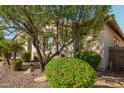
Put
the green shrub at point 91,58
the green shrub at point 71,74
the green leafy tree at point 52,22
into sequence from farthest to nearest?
the green shrub at point 91,58
the green leafy tree at point 52,22
the green shrub at point 71,74

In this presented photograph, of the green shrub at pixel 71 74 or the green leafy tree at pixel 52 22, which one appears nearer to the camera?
the green shrub at pixel 71 74

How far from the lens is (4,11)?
10.3 metres

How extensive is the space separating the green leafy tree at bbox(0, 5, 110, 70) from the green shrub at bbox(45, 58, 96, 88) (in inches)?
110

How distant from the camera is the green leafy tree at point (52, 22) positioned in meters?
9.79

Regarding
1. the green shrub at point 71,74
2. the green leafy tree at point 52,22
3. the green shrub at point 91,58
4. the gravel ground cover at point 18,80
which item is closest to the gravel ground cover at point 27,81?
the gravel ground cover at point 18,80

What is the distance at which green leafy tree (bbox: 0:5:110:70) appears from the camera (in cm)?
979

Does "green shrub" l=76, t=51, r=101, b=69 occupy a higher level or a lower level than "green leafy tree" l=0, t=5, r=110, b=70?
lower

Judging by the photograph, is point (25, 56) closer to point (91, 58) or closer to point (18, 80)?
point (91, 58)

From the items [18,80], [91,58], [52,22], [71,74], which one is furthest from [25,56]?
[71,74]

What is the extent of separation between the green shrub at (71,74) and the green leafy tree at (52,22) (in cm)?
279

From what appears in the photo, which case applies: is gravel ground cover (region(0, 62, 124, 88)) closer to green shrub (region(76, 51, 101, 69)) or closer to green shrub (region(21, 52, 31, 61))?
green shrub (region(76, 51, 101, 69))

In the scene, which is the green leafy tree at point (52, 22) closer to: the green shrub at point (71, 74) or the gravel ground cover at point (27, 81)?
the gravel ground cover at point (27, 81)

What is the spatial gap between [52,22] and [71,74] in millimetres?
3960

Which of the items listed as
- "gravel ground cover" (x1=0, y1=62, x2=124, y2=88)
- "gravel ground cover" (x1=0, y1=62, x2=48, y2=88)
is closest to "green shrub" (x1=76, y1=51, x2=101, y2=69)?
"gravel ground cover" (x1=0, y1=62, x2=124, y2=88)
